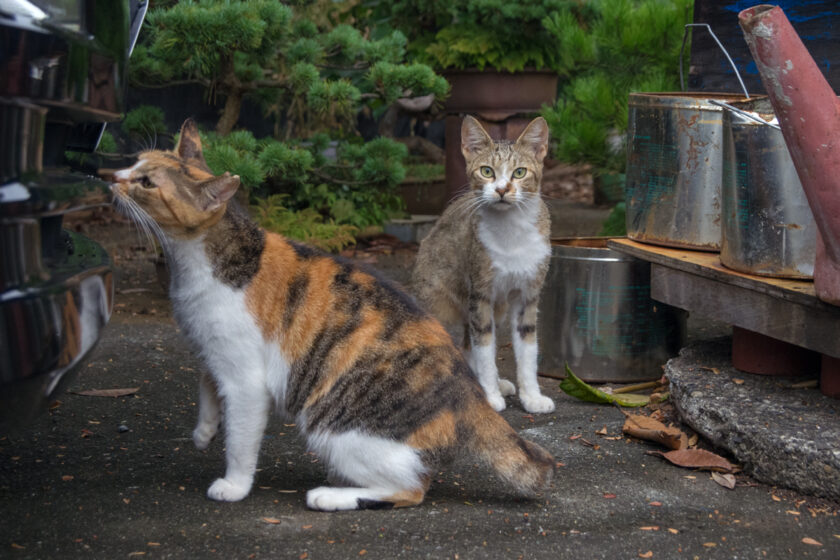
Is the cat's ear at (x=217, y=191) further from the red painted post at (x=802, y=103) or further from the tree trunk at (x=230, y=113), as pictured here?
the tree trunk at (x=230, y=113)

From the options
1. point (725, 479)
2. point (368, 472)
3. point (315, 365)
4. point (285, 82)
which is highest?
point (285, 82)

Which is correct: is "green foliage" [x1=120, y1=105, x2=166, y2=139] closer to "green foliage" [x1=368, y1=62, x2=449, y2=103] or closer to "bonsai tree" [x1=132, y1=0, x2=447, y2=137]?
"bonsai tree" [x1=132, y1=0, x2=447, y2=137]

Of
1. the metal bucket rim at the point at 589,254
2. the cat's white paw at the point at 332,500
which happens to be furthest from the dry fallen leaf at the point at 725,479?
the metal bucket rim at the point at 589,254

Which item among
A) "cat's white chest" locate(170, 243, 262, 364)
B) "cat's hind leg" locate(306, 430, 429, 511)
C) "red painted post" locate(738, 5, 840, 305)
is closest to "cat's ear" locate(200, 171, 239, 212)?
"cat's white chest" locate(170, 243, 262, 364)

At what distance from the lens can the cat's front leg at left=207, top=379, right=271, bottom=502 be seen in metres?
2.67

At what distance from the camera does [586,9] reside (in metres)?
6.64

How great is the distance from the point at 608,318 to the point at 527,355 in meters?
0.45

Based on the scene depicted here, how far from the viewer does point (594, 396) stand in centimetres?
377

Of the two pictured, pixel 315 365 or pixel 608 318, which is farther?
pixel 608 318

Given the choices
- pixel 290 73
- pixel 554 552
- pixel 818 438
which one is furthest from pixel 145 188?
pixel 290 73

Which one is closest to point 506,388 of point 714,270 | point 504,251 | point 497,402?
point 497,402

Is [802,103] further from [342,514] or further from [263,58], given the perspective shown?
[263,58]

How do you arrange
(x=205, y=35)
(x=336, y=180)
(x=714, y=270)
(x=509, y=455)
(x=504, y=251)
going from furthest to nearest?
(x=336, y=180) < (x=205, y=35) < (x=504, y=251) < (x=714, y=270) < (x=509, y=455)

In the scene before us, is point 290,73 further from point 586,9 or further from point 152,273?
point 586,9
